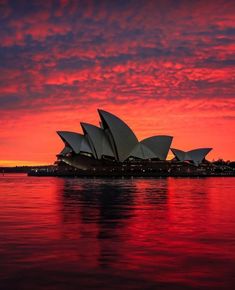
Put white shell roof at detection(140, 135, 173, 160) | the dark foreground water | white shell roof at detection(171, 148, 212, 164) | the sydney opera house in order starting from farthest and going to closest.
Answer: white shell roof at detection(171, 148, 212, 164) → white shell roof at detection(140, 135, 173, 160) → the sydney opera house → the dark foreground water

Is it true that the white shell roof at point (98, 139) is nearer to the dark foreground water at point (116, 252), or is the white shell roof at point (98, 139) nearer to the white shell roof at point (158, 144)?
the white shell roof at point (158, 144)

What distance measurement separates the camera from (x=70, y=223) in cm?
2516

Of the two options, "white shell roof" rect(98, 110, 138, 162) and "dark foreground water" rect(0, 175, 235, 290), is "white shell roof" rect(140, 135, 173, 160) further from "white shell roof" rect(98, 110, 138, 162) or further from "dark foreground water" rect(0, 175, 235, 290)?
"dark foreground water" rect(0, 175, 235, 290)

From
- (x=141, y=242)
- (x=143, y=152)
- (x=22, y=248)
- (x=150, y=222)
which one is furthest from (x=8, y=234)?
(x=143, y=152)

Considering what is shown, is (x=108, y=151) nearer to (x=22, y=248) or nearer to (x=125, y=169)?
(x=125, y=169)

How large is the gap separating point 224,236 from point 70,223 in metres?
7.77

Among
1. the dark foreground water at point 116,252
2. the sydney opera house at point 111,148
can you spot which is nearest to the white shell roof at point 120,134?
the sydney opera house at point 111,148

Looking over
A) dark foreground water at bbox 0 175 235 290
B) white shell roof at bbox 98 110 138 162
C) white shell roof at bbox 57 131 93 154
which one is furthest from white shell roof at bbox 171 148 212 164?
dark foreground water at bbox 0 175 235 290

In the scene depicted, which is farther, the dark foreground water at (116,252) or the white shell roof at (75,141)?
the white shell roof at (75,141)

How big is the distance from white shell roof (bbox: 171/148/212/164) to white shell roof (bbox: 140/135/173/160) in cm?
3070

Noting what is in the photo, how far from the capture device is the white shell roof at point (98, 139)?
13029 centimetres

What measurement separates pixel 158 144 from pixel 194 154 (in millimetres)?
36101

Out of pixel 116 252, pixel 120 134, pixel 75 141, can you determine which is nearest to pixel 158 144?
pixel 120 134

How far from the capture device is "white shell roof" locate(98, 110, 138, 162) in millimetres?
125438
